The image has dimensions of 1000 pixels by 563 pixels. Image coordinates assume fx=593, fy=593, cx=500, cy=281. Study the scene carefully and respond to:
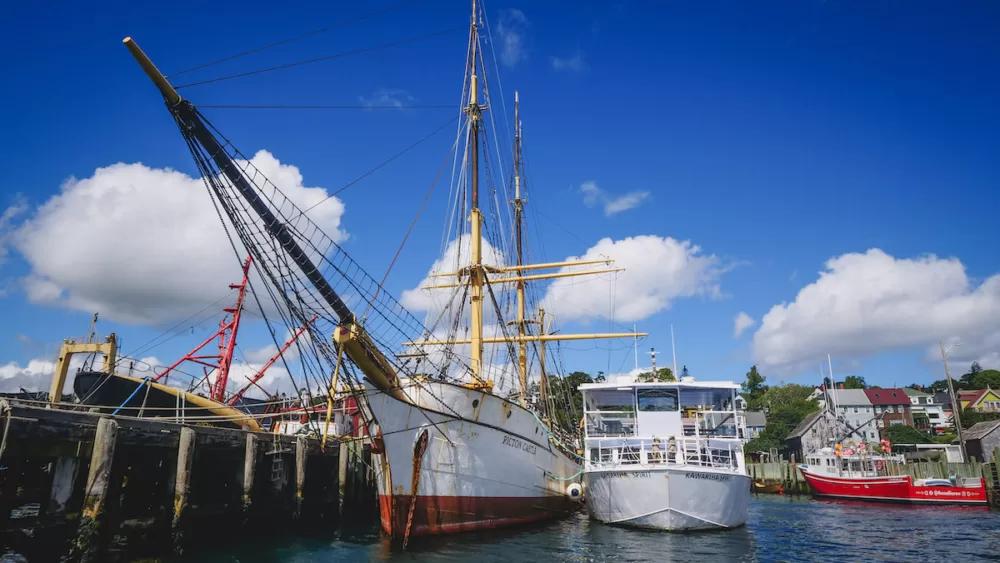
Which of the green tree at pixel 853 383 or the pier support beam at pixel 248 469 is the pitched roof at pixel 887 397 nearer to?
the green tree at pixel 853 383

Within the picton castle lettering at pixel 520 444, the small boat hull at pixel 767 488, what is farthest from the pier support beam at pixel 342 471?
the small boat hull at pixel 767 488

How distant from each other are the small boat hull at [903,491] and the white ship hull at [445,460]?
26.5m

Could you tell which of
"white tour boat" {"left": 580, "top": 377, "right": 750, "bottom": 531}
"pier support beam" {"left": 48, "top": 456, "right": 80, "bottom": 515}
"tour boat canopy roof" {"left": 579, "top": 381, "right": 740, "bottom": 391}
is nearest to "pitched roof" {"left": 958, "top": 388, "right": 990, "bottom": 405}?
"white tour boat" {"left": 580, "top": 377, "right": 750, "bottom": 531}

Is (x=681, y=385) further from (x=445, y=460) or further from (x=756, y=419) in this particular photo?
(x=756, y=419)

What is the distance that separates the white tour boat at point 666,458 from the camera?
59.8 ft

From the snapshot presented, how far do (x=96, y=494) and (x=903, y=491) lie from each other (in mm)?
38314

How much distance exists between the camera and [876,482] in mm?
34844

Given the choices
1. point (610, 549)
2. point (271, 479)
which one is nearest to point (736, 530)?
point (610, 549)

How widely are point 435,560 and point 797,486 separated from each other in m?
39.4

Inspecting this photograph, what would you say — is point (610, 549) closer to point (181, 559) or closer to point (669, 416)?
point (669, 416)

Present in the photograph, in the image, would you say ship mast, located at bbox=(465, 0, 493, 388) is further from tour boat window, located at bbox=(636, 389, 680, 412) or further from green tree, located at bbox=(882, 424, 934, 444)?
green tree, located at bbox=(882, 424, 934, 444)

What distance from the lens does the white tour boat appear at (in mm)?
18234

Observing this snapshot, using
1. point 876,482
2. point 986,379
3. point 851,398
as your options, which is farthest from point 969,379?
point 876,482

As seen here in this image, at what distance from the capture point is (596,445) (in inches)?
854
